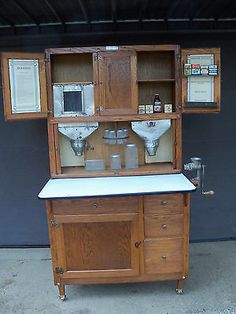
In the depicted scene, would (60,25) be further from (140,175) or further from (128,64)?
(140,175)

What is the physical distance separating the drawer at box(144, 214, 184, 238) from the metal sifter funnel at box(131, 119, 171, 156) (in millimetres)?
632

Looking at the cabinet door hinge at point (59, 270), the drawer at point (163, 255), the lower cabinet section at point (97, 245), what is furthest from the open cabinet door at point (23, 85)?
the drawer at point (163, 255)

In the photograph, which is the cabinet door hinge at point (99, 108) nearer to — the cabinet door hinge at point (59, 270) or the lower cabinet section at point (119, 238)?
the lower cabinet section at point (119, 238)

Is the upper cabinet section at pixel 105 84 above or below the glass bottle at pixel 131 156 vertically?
above

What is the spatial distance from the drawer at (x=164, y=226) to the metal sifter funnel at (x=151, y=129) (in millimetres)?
632

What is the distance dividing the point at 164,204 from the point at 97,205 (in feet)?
1.56

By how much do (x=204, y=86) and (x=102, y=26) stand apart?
1.19m

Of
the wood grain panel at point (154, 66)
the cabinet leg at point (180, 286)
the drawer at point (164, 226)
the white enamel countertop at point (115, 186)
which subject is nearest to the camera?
the white enamel countertop at point (115, 186)

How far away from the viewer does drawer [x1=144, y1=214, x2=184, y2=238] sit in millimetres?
2467

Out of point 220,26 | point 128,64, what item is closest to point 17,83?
point 128,64

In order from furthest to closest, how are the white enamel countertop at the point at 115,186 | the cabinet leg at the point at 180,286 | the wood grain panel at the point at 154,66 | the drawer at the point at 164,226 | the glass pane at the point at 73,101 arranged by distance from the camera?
the wood grain panel at the point at 154,66 → the glass pane at the point at 73,101 → the cabinet leg at the point at 180,286 → the drawer at the point at 164,226 → the white enamel countertop at the point at 115,186

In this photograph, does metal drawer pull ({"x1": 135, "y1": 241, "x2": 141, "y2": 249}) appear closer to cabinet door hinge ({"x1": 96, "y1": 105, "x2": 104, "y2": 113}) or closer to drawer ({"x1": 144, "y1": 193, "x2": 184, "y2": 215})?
drawer ({"x1": 144, "y1": 193, "x2": 184, "y2": 215})

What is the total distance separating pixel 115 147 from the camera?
2.90 metres

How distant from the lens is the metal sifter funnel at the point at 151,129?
8.89 ft
